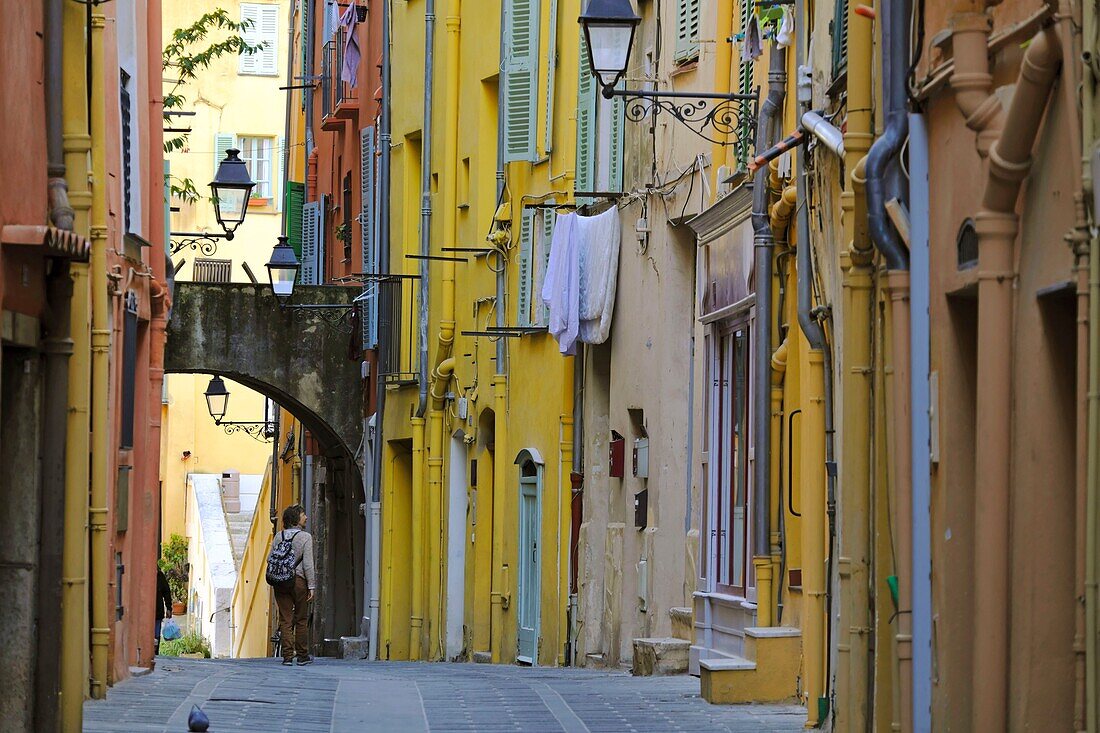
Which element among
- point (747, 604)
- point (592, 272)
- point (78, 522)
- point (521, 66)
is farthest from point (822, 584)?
point (521, 66)

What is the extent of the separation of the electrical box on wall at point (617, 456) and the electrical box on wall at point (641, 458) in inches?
16.0

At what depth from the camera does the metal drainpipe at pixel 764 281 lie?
1384cm

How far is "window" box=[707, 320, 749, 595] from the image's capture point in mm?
15016

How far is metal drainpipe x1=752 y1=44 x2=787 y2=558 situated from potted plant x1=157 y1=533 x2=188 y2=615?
116 ft

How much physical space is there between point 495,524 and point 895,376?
44.9ft

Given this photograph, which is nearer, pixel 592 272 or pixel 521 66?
pixel 592 272

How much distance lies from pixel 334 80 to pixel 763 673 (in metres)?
22.0

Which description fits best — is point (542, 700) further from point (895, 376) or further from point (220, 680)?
point (895, 376)

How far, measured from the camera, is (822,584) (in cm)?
1218

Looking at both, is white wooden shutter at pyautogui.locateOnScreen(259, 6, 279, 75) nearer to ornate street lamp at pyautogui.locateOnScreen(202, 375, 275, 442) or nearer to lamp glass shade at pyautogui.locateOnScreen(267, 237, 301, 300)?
ornate street lamp at pyautogui.locateOnScreen(202, 375, 275, 442)

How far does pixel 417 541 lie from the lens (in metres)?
26.1

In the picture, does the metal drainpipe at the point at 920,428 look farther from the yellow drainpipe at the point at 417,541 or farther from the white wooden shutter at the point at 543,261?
the yellow drainpipe at the point at 417,541

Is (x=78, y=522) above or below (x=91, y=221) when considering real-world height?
below

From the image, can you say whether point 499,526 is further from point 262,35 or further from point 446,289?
point 262,35
